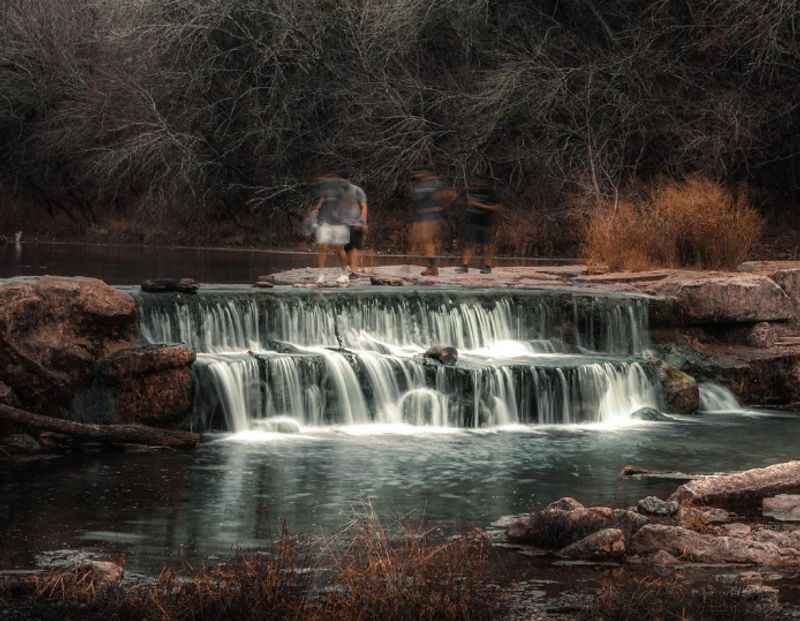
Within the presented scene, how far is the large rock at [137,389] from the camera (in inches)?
637

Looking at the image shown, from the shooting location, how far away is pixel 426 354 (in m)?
18.4

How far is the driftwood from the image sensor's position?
14648 mm

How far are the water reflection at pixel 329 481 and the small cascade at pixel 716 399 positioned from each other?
1.37 m

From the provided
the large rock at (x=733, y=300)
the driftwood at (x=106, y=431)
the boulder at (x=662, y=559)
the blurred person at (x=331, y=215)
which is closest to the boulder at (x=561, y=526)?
the boulder at (x=662, y=559)

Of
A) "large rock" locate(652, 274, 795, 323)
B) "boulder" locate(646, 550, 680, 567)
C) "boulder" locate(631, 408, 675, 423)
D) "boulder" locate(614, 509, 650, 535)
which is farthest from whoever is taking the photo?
"large rock" locate(652, 274, 795, 323)

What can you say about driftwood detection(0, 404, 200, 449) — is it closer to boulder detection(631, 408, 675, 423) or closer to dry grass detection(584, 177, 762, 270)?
boulder detection(631, 408, 675, 423)

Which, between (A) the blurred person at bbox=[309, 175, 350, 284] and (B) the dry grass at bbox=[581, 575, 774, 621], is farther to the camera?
(A) the blurred person at bbox=[309, 175, 350, 284]

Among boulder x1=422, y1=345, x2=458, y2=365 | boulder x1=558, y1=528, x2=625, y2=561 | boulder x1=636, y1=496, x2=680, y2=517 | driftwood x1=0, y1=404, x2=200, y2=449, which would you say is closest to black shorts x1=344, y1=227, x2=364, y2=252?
boulder x1=422, y1=345, x2=458, y2=365

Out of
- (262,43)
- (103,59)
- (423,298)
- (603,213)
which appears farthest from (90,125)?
(423,298)

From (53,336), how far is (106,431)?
191 centimetres

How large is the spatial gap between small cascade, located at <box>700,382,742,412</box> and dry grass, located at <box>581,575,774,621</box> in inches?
407

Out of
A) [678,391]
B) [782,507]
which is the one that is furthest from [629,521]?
[678,391]

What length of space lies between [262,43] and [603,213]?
1208cm

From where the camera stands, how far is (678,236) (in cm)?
2394
